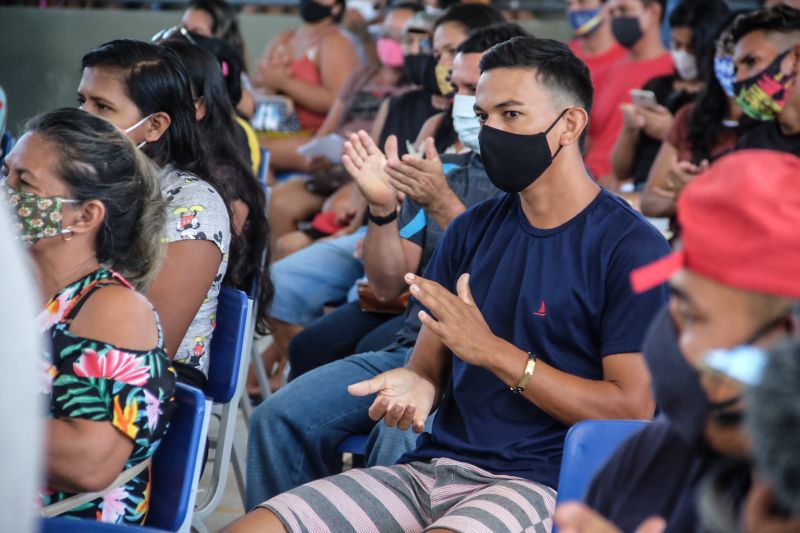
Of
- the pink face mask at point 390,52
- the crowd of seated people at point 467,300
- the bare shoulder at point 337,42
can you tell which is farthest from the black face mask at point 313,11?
the crowd of seated people at point 467,300

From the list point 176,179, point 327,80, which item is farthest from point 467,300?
point 327,80

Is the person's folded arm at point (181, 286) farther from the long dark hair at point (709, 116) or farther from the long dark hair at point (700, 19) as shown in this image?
the long dark hair at point (700, 19)

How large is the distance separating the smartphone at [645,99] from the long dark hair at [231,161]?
5.74ft

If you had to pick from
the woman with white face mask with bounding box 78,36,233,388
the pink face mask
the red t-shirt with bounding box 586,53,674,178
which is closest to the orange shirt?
the pink face mask

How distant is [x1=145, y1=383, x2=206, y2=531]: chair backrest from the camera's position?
194 cm

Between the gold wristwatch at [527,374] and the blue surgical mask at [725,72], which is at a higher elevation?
the gold wristwatch at [527,374]

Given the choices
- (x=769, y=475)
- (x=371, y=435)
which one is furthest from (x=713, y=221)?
(x=371, y=435)

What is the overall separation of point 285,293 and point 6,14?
12.6ft

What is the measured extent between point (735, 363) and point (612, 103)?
3780 mm

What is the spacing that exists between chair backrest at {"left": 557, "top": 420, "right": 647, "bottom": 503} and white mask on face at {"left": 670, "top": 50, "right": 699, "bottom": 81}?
9.74 ft

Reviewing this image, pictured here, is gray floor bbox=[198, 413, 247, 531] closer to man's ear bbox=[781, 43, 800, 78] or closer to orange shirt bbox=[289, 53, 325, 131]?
man's ear bbox=[781, 43, 800, 78]

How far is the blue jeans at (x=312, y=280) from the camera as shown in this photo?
13.3 feet

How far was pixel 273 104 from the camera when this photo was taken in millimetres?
5562

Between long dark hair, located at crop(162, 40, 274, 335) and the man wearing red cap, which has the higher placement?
the man wearing red cap
